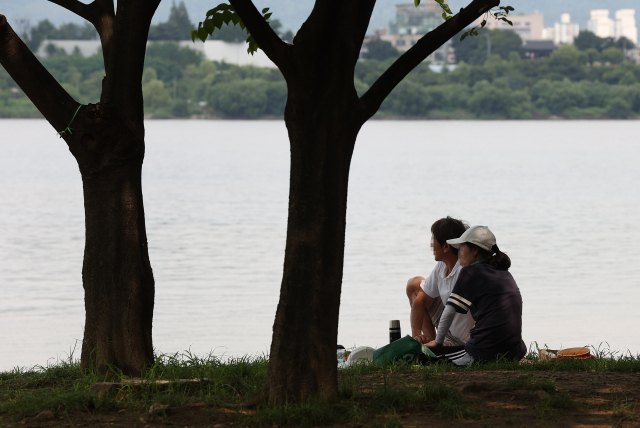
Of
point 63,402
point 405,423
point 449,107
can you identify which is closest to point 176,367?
point 63,402

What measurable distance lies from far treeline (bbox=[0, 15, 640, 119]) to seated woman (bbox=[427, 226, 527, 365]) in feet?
301

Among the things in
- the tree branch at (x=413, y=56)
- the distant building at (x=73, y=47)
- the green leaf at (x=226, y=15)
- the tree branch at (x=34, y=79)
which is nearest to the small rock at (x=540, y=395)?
the tree branch at (x=413, y=56)

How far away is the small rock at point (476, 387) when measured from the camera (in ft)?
14.7

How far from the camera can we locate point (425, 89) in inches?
4021

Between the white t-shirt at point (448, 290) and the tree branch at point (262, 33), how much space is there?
2219 mm

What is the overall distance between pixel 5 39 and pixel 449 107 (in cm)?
10303

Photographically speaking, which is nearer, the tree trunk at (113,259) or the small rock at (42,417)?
the small rock at (42,417)

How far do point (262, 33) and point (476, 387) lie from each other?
2.10 m

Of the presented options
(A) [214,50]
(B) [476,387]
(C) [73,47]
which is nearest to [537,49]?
(A) [214,50]

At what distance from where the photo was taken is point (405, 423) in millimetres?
3961

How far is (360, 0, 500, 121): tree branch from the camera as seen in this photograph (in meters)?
4.40

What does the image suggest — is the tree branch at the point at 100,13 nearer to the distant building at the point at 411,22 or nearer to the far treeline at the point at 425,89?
the far treeline at the point at 425,89

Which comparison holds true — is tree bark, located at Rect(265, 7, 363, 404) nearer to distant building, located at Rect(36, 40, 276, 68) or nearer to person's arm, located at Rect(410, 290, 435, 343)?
person's arm, located at Rect(410, 290, 435, 343)

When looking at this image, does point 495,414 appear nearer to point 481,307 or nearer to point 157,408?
point 481,307
